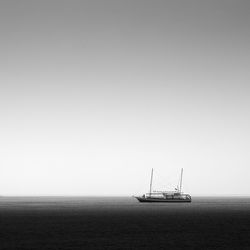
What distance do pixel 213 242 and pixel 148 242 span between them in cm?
1034

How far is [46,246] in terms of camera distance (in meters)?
78.1

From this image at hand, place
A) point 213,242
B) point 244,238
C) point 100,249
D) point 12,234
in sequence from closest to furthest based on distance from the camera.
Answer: point 100,249, point 213,242, point 244,238, point 12,234

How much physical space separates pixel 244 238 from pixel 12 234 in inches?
1643

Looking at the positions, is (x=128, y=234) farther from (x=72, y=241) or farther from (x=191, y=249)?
(x=191, y=249)

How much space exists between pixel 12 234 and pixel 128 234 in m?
21.4

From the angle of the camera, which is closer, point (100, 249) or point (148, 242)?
point (100, 249)

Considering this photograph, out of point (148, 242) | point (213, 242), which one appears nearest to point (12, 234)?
point (148, 242)

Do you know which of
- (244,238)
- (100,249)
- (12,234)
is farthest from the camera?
(12,234)

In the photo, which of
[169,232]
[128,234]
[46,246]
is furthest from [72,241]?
[169,232]

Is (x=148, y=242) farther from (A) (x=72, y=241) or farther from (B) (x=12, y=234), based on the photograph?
(B) (x=12, y=234)

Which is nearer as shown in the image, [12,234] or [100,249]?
[100,249]

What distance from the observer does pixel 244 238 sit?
90375 millimetres

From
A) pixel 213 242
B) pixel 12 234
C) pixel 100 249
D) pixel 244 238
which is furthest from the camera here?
pixel 12 234

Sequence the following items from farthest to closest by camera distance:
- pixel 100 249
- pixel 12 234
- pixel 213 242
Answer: pixel 12 234 < pixel 213 242 < pixel 100 249
